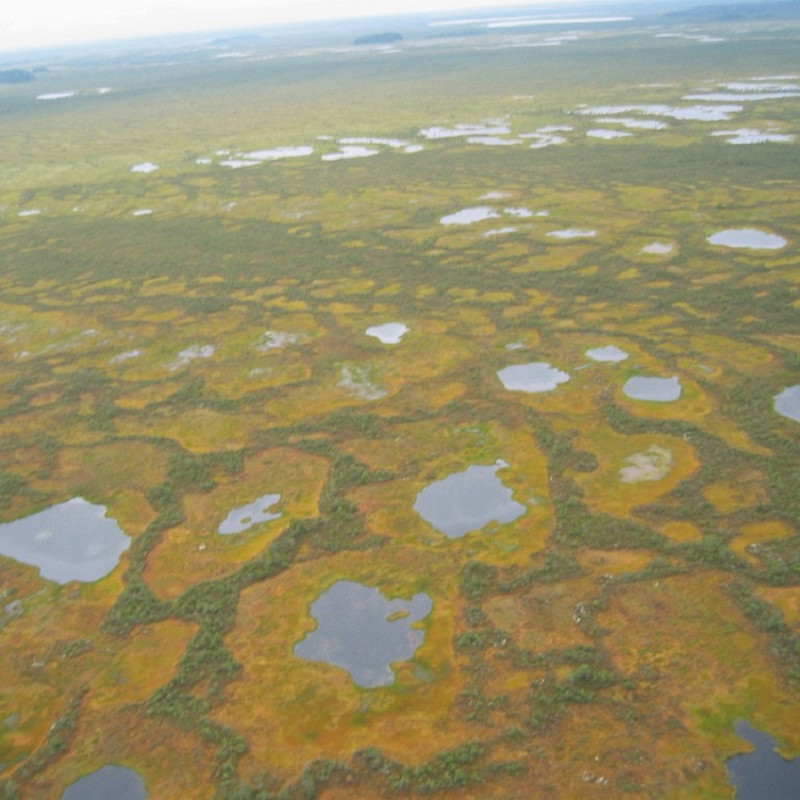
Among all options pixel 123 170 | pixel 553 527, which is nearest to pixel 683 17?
pixel 123 170

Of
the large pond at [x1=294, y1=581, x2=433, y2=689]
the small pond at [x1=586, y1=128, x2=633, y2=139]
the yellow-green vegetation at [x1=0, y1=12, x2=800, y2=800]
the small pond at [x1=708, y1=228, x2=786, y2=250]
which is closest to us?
the yellow-green vegetation at [x1=0, y1=12, x2=800, y2=800]

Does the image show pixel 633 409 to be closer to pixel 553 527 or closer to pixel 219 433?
pixel 553 527

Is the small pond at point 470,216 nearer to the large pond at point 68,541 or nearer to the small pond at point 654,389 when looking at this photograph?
the small pond at point 654,389

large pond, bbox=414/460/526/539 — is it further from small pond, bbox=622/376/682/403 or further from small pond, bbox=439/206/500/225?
small pond, bbox=439/206/500/225

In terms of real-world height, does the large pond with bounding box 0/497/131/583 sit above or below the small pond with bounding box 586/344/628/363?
above

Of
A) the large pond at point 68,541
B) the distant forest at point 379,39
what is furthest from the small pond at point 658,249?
the distant forest at point 379,39

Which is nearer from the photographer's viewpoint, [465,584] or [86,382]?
[465,584]

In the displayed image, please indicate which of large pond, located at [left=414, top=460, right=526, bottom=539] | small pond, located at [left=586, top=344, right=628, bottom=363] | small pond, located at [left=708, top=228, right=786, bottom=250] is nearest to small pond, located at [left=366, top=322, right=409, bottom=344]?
small pond, located at [left=586, top=344, right=628, bottom=363]
